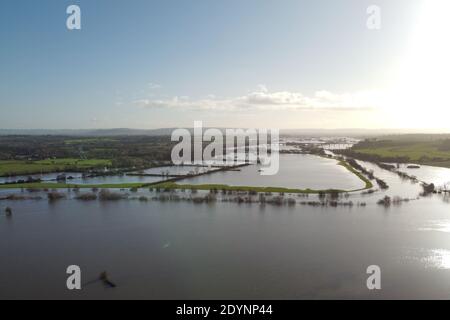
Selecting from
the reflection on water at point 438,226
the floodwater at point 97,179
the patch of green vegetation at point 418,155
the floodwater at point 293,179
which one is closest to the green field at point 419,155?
the patch of green vegetation at point 418,155

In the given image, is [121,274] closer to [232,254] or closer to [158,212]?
[232,254]

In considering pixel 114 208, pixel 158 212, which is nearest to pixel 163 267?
pixel 158 212

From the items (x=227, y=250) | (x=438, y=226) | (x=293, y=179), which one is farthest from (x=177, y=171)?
(x=438, y=226)

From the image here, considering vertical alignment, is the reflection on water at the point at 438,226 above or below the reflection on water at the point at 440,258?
above

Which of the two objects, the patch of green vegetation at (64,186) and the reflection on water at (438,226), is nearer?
the reflection on water at (438,226)

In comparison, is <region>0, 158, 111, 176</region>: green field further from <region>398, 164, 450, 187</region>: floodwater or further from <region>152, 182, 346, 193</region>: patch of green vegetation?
<region>398, 164, 450, 187</region>: floodwater

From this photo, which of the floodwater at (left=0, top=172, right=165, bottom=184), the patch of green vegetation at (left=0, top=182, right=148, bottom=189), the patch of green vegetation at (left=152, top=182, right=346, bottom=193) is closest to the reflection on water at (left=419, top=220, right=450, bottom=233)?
the patch of green vegetation at (left=152, top=182, right=346, bottom=193)

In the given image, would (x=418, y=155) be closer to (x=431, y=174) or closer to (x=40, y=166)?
(x=431, y=174)

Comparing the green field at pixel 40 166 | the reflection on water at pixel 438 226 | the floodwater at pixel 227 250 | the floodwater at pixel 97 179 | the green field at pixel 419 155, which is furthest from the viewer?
the green field at pixel 419 155

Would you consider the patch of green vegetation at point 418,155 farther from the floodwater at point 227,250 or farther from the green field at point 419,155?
the floodwater at point 227,250
